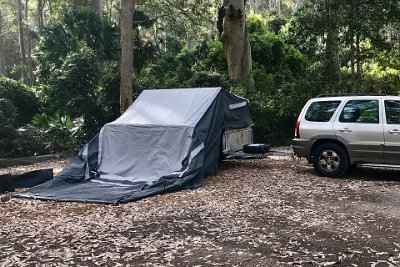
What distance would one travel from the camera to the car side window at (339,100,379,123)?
906 cm

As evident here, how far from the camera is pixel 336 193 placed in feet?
26.2

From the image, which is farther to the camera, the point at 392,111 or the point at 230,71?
the point at 230,71

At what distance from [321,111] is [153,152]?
12.3 feet

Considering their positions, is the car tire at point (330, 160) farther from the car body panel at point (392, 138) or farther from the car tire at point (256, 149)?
the car tire at point (256, 149)

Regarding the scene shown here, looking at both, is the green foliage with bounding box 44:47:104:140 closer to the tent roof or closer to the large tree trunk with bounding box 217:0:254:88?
the tent roof

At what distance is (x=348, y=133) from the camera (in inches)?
361

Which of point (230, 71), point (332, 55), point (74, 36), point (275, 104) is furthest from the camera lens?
point (74, 36)

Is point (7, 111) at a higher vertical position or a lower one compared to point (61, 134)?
higher

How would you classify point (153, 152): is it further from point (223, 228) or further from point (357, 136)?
point (357, 136)

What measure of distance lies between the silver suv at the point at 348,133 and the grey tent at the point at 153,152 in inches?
80.0

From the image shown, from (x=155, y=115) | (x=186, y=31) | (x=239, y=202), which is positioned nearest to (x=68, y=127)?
(x=155, y=115)

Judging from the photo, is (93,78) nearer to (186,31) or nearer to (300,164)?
(300,164)

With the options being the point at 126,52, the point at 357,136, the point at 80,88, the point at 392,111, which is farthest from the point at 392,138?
the point at 80,88

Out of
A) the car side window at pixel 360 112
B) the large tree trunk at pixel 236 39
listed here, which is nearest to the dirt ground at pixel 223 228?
the car side window at pixel 360 112
